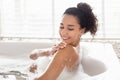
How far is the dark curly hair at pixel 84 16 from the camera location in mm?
1608

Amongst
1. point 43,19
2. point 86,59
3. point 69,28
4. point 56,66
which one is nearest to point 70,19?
point 69,28

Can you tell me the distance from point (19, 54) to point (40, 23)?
75 cm

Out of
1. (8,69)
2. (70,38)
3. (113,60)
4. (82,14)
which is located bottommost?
(8,69)

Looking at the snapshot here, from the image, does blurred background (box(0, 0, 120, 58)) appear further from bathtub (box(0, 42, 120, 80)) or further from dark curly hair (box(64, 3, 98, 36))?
dark curly hair (box(64, 3, 98, 36))

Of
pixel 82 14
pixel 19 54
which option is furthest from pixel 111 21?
pixel 82 14

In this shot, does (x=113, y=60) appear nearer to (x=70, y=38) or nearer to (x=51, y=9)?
(x=70, y=38)

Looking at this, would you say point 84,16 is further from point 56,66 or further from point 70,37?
point 56,66

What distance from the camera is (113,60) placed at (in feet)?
5.69

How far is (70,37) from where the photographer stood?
1.59 meters

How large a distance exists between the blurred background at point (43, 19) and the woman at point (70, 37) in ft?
5.27

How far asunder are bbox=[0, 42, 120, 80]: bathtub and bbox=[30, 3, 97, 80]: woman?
16cm

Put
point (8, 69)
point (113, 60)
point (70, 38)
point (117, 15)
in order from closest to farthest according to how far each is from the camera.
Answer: point (70, 38)
point (113, 60)
point (8, 69)
point (117, 15)

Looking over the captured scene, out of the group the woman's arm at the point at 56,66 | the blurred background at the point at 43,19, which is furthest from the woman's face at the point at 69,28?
the blurred background at the point at 43,19

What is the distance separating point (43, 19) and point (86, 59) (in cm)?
143
